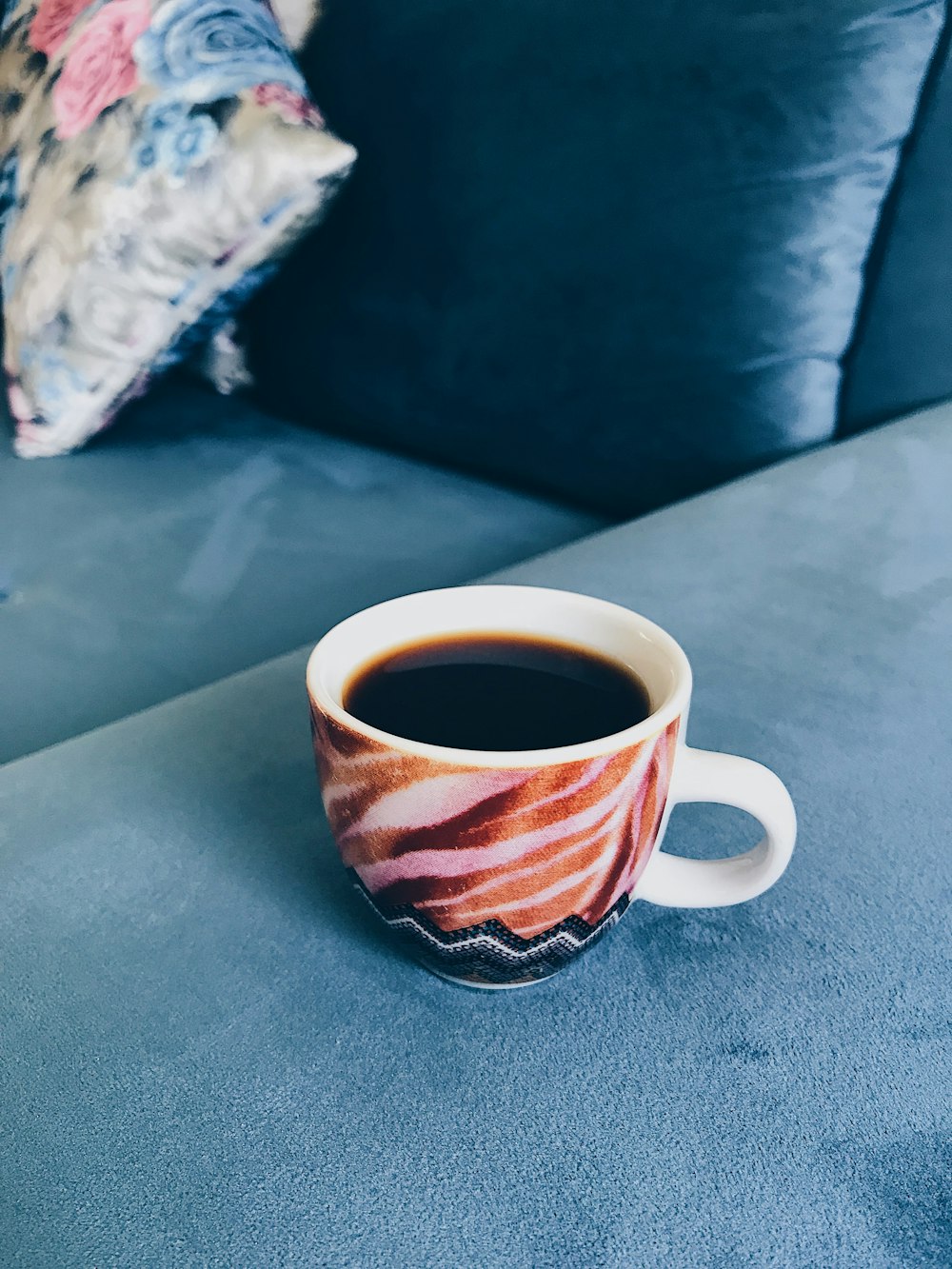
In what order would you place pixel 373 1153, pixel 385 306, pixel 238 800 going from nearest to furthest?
pixel 373 1153
pixel 238 800
pixel 385 306

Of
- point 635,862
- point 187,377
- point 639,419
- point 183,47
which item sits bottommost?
point 187,377

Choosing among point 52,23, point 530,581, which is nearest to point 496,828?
point 530,581

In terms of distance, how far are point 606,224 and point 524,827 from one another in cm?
63

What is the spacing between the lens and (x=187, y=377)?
117 centimetres

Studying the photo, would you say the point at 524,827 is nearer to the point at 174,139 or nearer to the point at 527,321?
the point at 527,321

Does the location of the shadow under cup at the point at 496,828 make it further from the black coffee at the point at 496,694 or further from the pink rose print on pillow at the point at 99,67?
the pink rose print on pillow at the point at 99,67

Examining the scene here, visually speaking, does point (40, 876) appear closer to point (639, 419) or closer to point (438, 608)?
point (438, 608)

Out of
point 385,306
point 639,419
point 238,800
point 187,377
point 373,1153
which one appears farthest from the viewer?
point 187,377

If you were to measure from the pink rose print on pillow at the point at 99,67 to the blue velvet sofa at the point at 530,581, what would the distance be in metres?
0.17

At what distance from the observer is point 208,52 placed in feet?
2.84

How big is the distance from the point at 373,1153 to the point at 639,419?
643 mm

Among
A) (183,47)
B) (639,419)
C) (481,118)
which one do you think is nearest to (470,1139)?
(639,419)

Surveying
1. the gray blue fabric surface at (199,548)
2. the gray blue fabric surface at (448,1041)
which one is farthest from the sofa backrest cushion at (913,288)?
the gray blue fabric surface at (448,1041)

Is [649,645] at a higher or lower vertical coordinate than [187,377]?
higher
